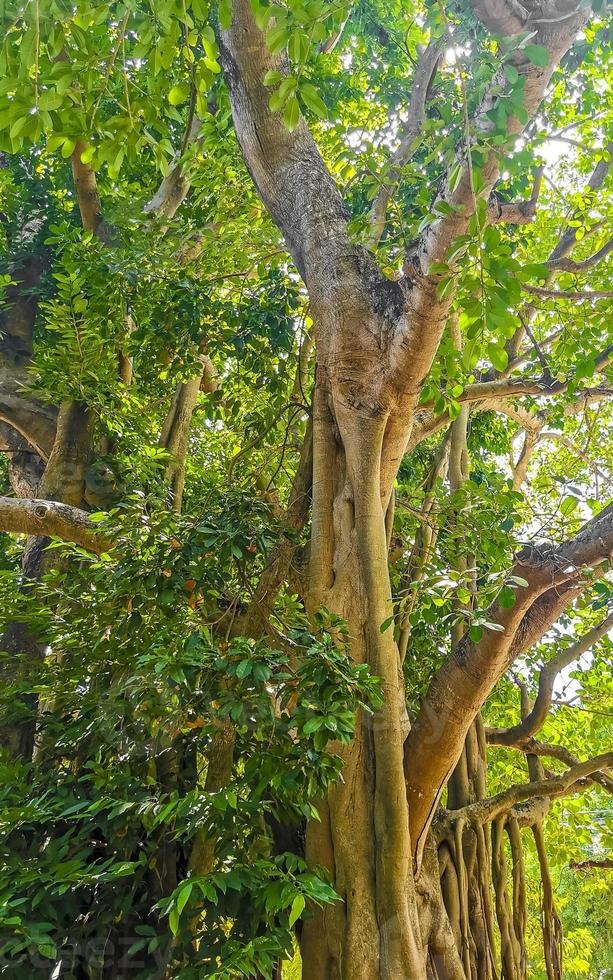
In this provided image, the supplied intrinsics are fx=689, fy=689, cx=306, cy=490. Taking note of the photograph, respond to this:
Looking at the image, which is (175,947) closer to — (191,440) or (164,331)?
(164,331)

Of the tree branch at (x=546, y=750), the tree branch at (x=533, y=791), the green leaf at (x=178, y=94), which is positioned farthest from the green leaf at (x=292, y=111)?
the tree branch at (x=546, y=750)

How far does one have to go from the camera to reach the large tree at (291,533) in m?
1.85

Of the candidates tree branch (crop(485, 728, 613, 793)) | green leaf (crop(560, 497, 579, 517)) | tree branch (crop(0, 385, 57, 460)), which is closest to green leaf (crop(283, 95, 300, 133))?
green leaf (crop(560, 497, 579, 517))

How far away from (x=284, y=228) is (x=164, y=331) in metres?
1.02

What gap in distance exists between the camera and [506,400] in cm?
407

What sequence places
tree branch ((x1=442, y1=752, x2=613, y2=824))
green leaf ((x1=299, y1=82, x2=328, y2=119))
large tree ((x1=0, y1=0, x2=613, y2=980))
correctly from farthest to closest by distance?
tree branch ((x1=442, y1=752, x2=613, y2=824)) < large tree ((x1=0, y1=0, x2=613, y2=980)) < green leaf ((x1=299, y1=82, x2=328, y2=119))

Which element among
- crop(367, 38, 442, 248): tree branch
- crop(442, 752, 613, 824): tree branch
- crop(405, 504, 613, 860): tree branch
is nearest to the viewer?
crop(405, 504, 613, 860): tree branch

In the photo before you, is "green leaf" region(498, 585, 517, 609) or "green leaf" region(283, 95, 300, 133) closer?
"green leaf" region(283, 95, 300, 133)

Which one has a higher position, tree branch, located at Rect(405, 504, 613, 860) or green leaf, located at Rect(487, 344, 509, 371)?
green leaf, located at Rect(487, 344, 509, 371)

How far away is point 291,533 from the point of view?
2.52m

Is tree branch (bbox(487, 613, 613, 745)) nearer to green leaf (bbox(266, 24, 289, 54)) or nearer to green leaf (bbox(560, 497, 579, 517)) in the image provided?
green leaf (bbox(560, 497, 579, 517))

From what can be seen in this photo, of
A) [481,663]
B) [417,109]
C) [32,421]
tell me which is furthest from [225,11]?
[32,421]

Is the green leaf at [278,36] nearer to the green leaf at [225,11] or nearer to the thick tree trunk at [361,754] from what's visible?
the green leaf at [225,11]

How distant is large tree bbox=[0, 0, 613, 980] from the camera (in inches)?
72.8
